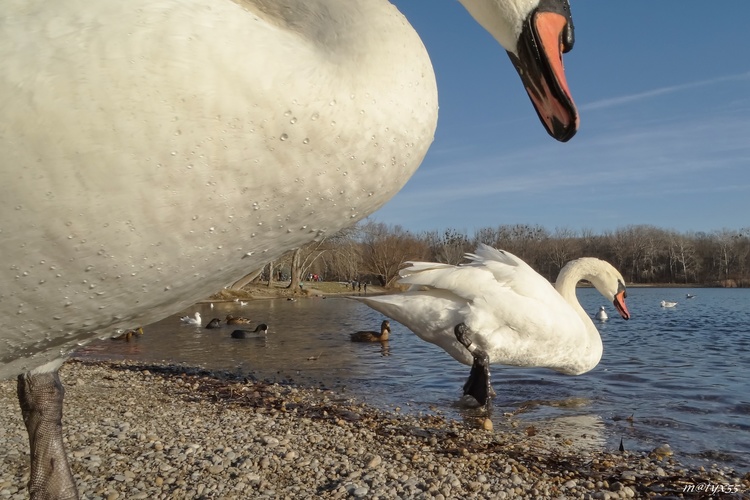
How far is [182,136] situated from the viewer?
1001 millimetres

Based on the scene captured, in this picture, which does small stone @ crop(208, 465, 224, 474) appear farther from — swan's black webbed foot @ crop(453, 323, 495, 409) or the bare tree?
the bare tree

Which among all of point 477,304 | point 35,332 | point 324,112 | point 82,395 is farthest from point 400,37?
point 82,395

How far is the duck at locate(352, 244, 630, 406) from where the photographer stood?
22.8ft

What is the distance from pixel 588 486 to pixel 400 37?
12.7 ft

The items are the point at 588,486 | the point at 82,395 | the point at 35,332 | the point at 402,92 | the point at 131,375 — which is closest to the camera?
the point at 402,92

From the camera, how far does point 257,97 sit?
102cm

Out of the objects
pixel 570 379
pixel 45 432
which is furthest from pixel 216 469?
pixel 570 379

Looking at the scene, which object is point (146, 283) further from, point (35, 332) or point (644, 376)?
point (644, 376)

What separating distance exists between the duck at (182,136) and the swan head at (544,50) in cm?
35

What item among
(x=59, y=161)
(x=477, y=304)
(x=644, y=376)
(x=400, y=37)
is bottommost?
(x=644, y=376)

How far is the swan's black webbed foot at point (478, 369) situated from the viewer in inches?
280

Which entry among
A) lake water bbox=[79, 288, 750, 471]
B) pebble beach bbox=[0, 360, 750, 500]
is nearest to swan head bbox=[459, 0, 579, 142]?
lake water bbox=[79, 288, 750, 471]

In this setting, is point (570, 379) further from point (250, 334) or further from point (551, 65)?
point (250, 334)

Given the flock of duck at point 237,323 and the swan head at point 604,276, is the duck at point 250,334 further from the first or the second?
the swan head at point 604,276
